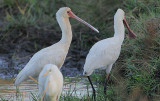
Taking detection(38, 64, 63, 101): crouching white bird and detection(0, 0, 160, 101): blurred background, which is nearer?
detection(38, 64, 63, 101): crouching white bird

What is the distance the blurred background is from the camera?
260 inches

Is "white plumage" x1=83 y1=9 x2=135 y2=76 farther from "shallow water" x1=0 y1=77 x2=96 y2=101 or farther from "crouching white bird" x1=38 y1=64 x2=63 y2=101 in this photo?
"crouching white bird" x1=38 y1=64 x2=63 y2=101

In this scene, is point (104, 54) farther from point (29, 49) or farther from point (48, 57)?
point (29, 49)

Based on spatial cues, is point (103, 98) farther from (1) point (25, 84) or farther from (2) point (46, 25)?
(2) point (46, 25)

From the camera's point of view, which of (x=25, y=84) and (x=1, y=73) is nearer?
(x=25, y=84)

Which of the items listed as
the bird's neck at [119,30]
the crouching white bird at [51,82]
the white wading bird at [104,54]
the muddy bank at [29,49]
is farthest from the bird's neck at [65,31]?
the muddy bank at [29,49]

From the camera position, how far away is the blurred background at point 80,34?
6.61 meters

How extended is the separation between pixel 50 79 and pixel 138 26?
282cm

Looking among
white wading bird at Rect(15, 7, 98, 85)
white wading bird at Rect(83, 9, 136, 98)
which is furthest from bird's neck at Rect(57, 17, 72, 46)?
white wading bird at Rect(83, 9, 136, 98)

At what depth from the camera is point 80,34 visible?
980 cm

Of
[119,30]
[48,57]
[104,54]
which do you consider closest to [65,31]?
[48,57]

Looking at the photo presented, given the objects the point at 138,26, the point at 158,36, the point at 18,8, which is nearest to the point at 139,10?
the point at 138,26

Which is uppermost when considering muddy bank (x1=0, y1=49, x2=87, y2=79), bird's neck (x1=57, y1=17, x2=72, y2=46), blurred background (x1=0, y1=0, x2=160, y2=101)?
bird's neck (x1=57, y1=17, x2=72, y2=46)

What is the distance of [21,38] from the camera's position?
1009 centimetres
